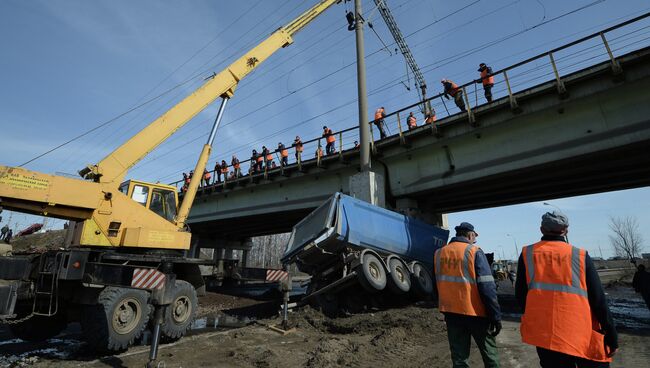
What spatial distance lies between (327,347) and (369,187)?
8007 mm

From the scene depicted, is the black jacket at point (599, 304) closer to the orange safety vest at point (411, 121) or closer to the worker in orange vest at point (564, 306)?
the worker in orange vest at point (564, 306)

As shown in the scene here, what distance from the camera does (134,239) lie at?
7500 millimetres

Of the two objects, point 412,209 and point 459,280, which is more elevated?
point 412,209

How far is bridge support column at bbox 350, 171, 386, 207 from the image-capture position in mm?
13328

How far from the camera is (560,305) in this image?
256 cm

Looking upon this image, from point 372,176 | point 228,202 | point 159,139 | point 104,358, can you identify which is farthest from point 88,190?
point 228,202

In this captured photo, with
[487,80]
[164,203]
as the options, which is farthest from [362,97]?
[164,203]

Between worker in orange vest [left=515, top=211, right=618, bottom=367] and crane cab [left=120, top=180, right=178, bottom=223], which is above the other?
crane cab [left=120, top=180, right=178, bottom=223]

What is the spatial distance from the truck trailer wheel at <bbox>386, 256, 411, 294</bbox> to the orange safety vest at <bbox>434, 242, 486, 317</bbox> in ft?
19.3

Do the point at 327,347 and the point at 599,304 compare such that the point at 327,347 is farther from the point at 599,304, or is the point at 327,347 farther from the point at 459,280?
the point at 599,304

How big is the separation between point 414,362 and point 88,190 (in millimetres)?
6735

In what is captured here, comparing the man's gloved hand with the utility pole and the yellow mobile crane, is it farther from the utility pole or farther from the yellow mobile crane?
the utility pole

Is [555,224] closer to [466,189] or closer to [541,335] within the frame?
[541,335]

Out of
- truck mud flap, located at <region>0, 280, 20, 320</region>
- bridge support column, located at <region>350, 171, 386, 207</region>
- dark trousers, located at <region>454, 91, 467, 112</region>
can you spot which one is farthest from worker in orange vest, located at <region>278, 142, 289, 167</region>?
truck mud flap, located at <region>0, 280, 20, 320</region>
